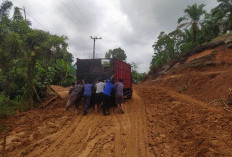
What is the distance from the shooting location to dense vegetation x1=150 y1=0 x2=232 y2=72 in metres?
22.1

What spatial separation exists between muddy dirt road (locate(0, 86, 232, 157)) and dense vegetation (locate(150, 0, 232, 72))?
2139 centimetres

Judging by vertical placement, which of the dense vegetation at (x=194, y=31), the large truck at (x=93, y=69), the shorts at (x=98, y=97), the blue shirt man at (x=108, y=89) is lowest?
the shorts at (x=98, y=97)

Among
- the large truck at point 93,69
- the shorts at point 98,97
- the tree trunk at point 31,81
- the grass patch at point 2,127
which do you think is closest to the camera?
the grass patch at point 2,127

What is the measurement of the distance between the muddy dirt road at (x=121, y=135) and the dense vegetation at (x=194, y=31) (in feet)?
70.2

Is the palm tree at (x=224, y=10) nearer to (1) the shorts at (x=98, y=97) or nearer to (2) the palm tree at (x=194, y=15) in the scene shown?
(2) the palm tree at (x=194, y=15)

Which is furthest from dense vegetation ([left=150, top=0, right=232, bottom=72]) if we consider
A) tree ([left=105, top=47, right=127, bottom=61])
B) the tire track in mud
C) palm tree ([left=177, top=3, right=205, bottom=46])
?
the tire track in mud

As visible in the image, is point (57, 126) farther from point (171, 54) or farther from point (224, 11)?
point (171, 54)

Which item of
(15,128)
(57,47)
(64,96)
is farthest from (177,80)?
(57,47)

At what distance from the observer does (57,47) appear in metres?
22.3

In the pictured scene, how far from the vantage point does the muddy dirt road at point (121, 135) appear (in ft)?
12.3

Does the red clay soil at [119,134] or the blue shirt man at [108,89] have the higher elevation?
the blue shirt man at [108,89]

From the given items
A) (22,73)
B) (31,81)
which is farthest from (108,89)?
(22,73)

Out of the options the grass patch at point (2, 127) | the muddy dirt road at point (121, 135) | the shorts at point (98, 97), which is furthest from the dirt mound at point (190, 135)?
the grass patch at point (2, 127)

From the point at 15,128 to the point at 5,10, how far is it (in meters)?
22.2
